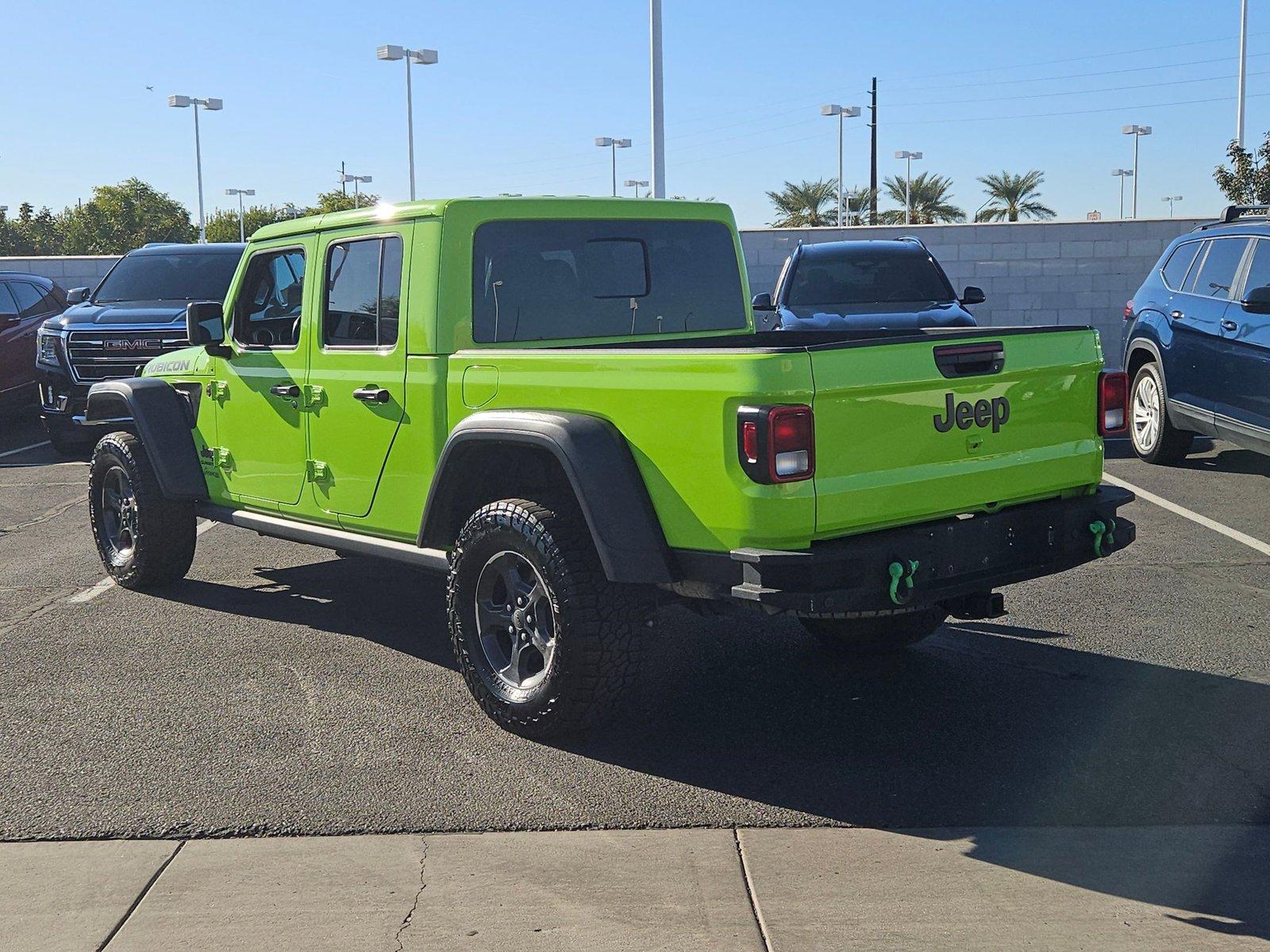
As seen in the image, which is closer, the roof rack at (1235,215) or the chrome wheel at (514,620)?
the chrome wheel at (514,620)

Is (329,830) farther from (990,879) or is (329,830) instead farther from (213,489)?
(213,489)

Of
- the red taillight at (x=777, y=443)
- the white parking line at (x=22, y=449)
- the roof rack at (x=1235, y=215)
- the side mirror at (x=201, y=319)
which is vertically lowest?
the white parking line at (x=22, y=449)

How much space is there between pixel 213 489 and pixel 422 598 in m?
1.18

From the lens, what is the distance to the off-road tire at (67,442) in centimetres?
1305

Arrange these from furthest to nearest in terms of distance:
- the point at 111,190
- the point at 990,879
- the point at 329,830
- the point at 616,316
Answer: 1. the point at 111,190
2. the point at 616,316
3. the point at 329,830
4. the point at 990,879

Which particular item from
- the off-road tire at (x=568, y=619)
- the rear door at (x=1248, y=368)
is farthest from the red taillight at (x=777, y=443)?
the rear door at (x=1248, y=368)

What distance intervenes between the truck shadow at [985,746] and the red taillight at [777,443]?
873 mm

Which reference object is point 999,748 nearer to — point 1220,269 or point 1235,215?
point 1220,269

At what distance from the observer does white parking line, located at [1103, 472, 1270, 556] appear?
7996 mm

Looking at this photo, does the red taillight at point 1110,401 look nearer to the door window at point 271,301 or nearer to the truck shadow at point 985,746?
the truck shadow at point 985,746

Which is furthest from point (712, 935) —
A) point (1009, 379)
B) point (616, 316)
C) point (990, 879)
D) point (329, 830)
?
point (616, 316)

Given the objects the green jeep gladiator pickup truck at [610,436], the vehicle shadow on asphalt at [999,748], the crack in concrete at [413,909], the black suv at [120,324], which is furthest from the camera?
the black suv at [120,324]

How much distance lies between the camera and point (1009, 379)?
4.67 meters

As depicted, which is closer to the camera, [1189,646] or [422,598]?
[1189,646]
